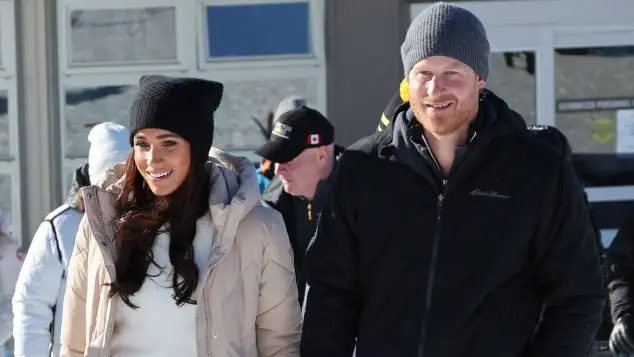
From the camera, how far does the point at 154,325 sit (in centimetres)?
287

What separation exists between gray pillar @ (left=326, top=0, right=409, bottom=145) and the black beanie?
9.50 feet

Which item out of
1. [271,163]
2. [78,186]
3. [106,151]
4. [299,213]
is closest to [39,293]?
[78,186]

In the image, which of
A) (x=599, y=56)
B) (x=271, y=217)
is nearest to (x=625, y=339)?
(x=599, y=56)

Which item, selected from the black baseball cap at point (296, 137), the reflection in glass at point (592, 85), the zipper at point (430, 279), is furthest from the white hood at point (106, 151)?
the reflection in glass at point (592, 85)

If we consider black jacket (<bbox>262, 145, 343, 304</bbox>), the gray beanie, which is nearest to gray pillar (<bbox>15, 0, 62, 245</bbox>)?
black jacket (<bbox>262, 145, 343, 304</bbox>)

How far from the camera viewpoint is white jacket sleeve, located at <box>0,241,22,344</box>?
4.41m

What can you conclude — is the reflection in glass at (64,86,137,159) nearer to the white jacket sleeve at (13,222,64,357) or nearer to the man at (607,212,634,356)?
the white jacket sleeve at (13,222,64,357)

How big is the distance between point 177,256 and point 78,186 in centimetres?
138

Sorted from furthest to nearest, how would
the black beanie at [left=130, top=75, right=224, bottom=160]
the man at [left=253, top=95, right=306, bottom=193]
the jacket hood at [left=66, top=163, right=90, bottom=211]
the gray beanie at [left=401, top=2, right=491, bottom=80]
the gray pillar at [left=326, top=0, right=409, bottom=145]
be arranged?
the gray pillar at [left=326, top=0, right=409, bottom=145]
the man at [left=253, top=95, right=306, bottom=193]
the jacket hood at [left=66, top=163, right=90, bottom=211]
the black beanie at [left=130, top=75, right=224, bottom=160]
the gray beanie at [left=401, top=2, right=491, bottom=80]

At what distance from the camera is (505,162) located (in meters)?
2.73

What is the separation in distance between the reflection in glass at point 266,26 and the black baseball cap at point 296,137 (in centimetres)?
129

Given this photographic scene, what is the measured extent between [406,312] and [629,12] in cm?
384

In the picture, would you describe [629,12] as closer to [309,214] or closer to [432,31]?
[309,214]

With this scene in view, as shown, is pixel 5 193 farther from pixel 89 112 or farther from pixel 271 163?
pixel 271 163
